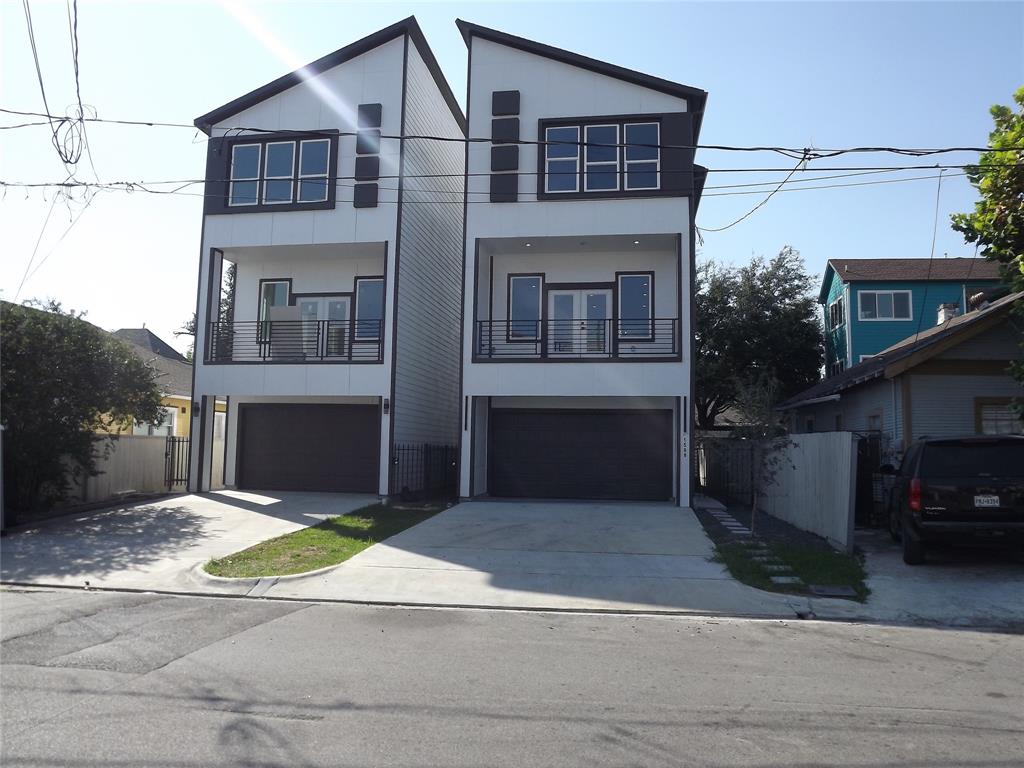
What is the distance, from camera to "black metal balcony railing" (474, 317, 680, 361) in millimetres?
18781

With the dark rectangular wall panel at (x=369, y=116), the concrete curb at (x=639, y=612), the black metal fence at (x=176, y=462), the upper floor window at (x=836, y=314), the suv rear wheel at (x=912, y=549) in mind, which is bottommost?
the concrete curb at (x=639, y=612)

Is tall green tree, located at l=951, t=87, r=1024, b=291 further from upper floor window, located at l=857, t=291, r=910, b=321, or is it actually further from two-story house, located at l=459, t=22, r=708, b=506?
upper floor window, located at l=857, t=291, r=910, b=321

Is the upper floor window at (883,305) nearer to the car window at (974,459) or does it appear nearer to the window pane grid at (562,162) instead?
the window pane grid at (562,162)

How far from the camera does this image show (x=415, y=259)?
19797mm

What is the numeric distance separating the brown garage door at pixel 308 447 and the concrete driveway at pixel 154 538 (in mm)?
1438

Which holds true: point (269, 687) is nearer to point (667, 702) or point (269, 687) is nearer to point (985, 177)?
point (667, 702)

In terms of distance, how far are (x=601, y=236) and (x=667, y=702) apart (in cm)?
1398

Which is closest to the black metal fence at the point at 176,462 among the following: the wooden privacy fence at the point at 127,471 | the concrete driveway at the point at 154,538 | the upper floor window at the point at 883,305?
the wooden privacy fence at the point at 127,471

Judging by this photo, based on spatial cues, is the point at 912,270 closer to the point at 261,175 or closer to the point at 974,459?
the point at 974,459

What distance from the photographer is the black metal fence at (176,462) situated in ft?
64.5

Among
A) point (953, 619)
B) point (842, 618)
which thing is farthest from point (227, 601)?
point (953, 619)

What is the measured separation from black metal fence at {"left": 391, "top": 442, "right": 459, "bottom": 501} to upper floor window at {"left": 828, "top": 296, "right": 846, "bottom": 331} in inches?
737

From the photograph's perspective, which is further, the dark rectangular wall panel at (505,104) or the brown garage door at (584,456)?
the brown garage door at (584,456)

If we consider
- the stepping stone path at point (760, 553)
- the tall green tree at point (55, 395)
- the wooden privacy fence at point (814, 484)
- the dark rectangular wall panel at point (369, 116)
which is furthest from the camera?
the dark rectangular wall panel at point (369, 116)
